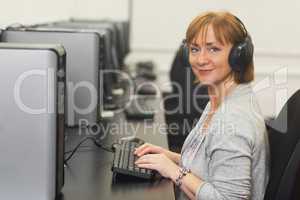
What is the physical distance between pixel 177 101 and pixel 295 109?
1666mm

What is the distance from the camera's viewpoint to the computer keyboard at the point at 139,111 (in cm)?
226

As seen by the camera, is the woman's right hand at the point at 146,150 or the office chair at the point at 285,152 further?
the woman's right hand at the point at 146,150

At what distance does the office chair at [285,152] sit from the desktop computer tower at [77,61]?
757 mm

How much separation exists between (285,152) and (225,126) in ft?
0.73

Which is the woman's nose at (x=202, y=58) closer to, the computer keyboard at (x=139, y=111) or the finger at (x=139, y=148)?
the finger at (x=139, y=148)

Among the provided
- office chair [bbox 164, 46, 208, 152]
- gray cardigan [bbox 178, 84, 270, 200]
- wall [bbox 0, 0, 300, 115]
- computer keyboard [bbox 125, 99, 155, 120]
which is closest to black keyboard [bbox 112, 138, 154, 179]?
gray cardigan [bbox 178, 84, 270, 200]

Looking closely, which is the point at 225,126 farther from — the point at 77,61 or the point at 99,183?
the point at 77,61

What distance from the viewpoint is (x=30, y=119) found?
1.15 metres

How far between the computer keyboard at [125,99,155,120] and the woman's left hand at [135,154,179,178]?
83cm

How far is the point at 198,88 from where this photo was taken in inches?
103

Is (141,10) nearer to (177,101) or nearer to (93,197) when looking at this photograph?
(177,101)

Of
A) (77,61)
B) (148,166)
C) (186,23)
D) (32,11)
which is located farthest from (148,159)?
(186,23)

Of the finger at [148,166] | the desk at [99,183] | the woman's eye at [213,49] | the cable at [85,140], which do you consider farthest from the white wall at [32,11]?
the woman's eye at [213,49]

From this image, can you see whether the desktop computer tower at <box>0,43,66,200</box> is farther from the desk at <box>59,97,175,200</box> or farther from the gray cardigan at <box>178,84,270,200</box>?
the gray cardigan at <box>178,84,270,200</box>
